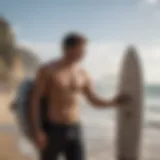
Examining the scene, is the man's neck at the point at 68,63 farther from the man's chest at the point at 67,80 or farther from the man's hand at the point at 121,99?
the man's hand at the point at 121,99

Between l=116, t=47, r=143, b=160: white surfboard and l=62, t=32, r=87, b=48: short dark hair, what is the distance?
0.46ft

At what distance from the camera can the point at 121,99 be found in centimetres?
120

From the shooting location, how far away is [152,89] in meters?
1.22

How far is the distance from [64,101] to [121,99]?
0.17 meters

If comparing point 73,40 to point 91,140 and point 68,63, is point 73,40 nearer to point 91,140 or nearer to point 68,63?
point 68,63

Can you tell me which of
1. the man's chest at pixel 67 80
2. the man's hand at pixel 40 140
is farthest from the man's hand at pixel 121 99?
the man's hand at pixel 40 140

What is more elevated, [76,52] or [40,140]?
[76,52]

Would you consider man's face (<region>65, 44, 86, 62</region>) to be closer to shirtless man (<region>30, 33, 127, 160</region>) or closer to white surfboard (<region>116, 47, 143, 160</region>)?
shirtless man (<region>30, 33, 127, 160</region>)

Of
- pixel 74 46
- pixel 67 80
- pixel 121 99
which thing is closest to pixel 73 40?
pixel 74 46

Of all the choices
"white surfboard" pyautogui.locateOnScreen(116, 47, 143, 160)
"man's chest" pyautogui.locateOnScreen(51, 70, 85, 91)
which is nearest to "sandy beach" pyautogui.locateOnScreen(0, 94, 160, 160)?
"white surfboard" pyautogui.locateOnScreen(116, 47, 143, 160)

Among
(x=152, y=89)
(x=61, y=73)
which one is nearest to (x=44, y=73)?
(x=61, y=73)

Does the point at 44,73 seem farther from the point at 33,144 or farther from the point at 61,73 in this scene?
the point at 33,144

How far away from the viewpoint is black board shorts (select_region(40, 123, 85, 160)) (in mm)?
1174

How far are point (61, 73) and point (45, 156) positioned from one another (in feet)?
0.80
